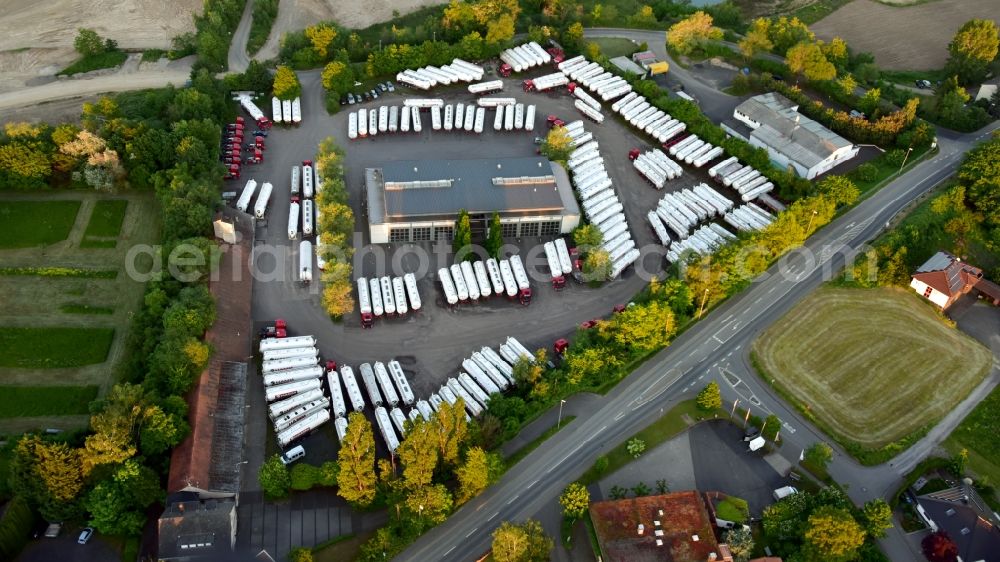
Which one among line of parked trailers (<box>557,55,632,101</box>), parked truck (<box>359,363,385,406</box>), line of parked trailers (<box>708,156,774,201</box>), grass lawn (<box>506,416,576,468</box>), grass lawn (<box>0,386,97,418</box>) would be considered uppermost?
line of parked trailers (<box>557,55,632,101</box>)

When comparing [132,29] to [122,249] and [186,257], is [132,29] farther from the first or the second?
[186,257]

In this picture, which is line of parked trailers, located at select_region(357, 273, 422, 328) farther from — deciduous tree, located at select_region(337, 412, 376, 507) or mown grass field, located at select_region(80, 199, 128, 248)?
mown grass field, located at select_region(80, 199, 128, 248)

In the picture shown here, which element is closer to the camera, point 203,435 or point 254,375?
point 203,435

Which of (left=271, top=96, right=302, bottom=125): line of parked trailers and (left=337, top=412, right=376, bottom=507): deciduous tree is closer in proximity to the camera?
(left=337, top=412, right=376, bottom=507): deciduous tree

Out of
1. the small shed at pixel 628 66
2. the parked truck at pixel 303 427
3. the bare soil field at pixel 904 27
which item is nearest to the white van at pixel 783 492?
the parked truck at pixel 303 427

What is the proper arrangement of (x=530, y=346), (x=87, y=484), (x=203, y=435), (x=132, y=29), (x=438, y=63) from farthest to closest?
(x=132, y=29), (x=438, y=63), (x=530, y=346), (x=203, y=435), (x=87, y=484)

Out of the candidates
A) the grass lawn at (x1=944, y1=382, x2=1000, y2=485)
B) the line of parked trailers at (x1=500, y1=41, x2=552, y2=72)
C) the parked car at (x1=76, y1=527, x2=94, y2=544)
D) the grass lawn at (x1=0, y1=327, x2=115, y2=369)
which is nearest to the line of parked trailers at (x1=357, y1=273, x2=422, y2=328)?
the grass lawn at (x1=0, y1=327, x2=115, y2=369)

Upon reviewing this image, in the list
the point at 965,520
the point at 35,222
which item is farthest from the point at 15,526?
the point at 965,520

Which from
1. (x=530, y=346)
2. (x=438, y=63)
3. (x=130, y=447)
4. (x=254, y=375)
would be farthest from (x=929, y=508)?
(x=438, y=63)
